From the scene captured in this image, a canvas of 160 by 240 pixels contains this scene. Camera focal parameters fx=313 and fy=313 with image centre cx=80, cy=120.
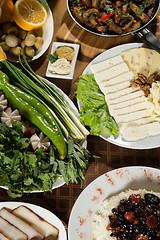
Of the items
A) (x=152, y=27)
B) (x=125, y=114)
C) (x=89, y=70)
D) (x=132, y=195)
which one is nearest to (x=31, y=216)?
(x=132, y=195)

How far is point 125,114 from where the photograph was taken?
89.4 inches

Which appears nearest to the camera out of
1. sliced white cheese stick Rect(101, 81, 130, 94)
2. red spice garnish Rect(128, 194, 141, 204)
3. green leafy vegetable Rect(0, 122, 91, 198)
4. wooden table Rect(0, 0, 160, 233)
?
green leafy vegetable Rect(0, 122, 91, 198)

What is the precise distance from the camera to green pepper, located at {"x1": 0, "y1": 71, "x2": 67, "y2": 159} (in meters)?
2.18

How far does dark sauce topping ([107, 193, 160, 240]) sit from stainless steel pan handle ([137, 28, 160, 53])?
3.41ft

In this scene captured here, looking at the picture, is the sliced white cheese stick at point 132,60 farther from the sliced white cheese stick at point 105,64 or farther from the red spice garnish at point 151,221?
the red spice garnish at point 151,221

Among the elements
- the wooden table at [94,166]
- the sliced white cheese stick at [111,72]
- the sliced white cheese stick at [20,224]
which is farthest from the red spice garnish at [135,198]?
the sliced white cheese stick at [111,72]

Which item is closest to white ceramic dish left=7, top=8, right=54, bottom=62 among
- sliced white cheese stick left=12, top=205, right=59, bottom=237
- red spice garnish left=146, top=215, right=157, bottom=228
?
sliced white cheese stick left=12, top=205, right=59, bottom=237

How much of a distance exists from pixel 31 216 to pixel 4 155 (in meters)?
0.62

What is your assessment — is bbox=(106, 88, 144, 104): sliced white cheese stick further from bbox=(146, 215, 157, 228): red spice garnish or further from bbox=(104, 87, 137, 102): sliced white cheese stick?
bbox=(146, 215, 157, 228): red spice garnish

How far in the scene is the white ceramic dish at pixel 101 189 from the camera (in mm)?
2262

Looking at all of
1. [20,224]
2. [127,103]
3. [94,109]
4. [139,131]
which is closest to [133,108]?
[127,103]

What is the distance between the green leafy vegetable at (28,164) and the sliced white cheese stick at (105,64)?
0.55 m

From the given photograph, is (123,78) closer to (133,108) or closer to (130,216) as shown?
(133,108)

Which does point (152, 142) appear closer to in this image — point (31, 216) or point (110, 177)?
point (110, 177)
